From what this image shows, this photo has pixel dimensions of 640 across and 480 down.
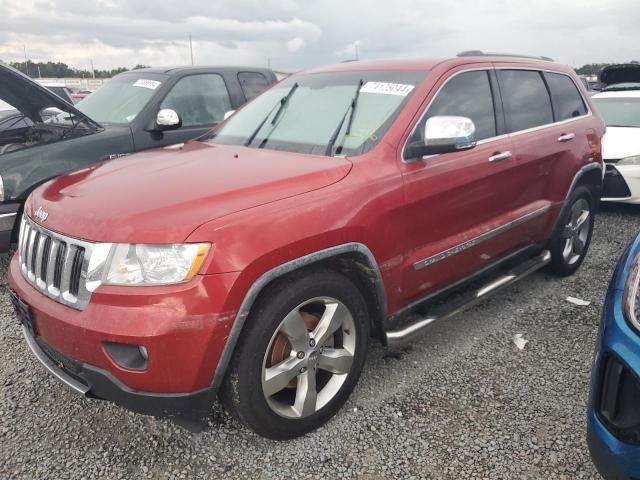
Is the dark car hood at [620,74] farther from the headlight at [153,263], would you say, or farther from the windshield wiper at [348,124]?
the headlight at [153,263]

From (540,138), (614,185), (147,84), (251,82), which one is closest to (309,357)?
(540,138)

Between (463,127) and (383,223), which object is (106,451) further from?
(463,127)

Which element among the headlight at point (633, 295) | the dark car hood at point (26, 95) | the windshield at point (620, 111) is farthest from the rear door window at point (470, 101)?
the windshield at point (620, 111)

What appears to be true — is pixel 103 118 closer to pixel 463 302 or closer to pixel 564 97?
pixel 463 302

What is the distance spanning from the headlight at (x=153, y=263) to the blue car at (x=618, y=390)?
1497 mm

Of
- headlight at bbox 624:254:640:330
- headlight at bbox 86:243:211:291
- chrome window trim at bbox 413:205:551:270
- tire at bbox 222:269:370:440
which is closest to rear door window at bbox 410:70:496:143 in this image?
chrome window trim at bbox 413:205:551:270

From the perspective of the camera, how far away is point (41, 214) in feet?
8.01

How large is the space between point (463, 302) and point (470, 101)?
1.25 meters

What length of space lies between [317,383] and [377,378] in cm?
54

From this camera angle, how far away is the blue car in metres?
1.71

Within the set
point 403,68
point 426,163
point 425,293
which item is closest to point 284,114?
point 403,68

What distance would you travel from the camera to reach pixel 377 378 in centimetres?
305

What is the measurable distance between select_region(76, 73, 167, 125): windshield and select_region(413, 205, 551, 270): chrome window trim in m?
3.67

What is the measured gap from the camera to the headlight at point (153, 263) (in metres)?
1.99
